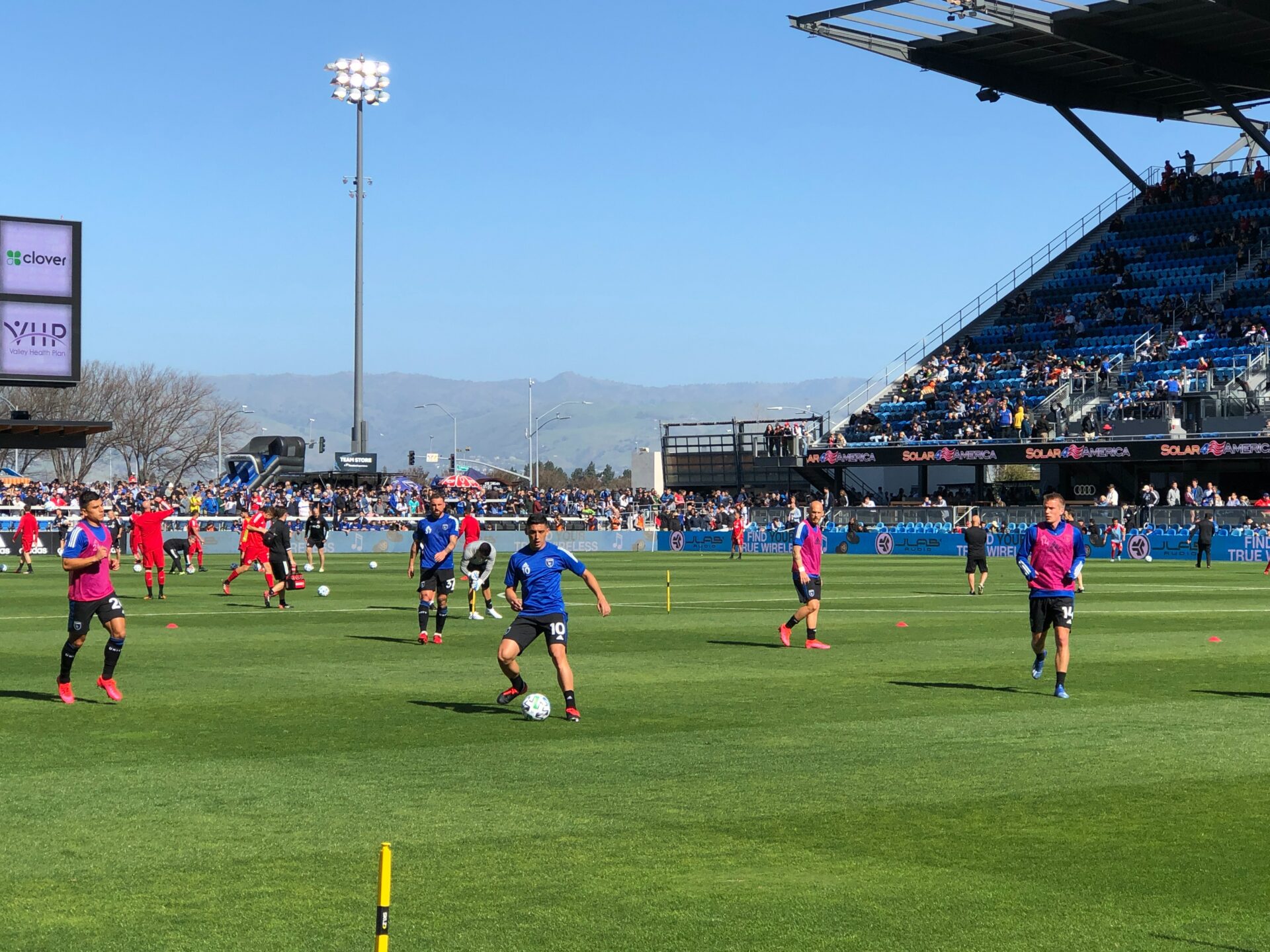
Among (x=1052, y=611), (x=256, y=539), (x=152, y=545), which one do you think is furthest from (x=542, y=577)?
(x=152, y=545)

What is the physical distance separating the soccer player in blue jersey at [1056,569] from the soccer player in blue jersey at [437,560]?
29.9 ft

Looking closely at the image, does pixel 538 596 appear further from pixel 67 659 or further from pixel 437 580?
pixel 437 580

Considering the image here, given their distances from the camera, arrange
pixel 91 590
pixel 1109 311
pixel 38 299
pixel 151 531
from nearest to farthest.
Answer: pixel 91 590 → pixel 151 531 → pixel 38 299 → pixel 1109 311

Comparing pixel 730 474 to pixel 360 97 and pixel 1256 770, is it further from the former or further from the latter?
pixel 1256 770

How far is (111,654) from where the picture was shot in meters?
15.7

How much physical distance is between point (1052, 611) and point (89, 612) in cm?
972

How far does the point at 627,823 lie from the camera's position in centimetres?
991

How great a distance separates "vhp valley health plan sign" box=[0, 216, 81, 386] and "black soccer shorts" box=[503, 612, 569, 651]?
33460 mm

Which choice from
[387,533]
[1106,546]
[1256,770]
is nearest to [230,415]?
[387,533]

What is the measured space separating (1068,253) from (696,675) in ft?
223

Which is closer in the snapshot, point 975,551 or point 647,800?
point 647,800

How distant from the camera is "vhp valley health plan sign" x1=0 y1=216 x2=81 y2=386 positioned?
1729 inches

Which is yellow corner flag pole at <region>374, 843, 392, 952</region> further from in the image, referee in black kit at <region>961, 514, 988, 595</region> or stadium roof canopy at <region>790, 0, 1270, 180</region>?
stadium roof canopy at <region>790, 0, 1270, 180</region>

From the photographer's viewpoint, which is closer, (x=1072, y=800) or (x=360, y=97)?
Result: (x=1072, y=800)
